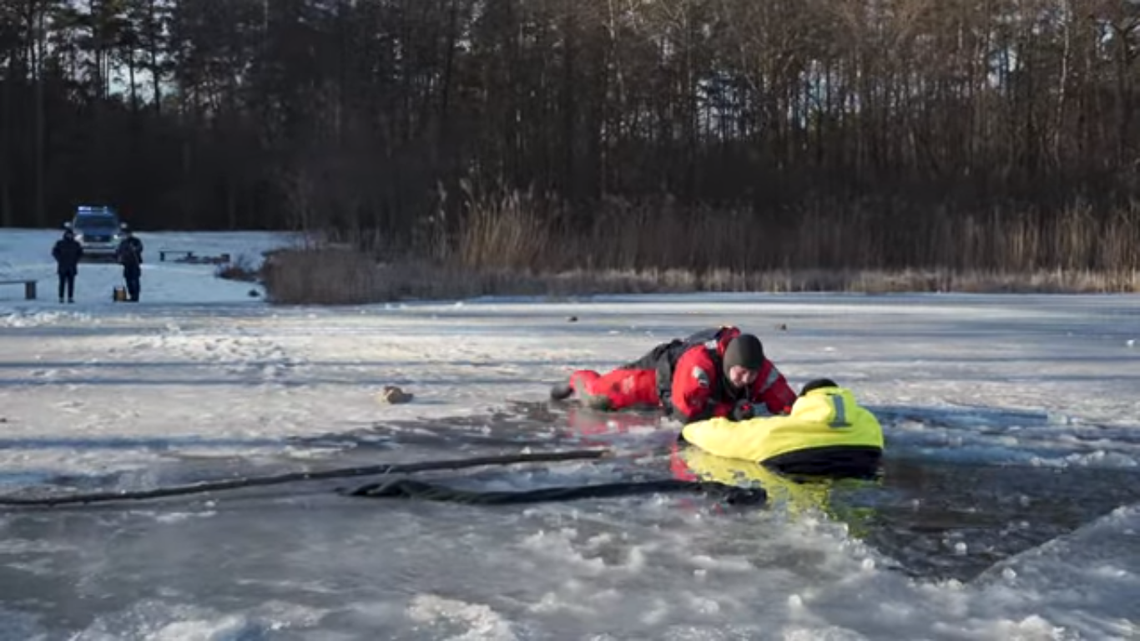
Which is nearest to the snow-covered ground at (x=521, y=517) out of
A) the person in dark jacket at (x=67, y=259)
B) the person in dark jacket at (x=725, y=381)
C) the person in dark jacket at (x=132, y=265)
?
the person in dark jacket at (x=725, y=381)

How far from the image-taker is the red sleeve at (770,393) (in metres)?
5.78

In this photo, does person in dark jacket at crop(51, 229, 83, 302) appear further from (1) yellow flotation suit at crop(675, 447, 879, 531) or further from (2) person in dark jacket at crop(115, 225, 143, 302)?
(1) yellow flotation suit at crop(675, 447, 879, 531)

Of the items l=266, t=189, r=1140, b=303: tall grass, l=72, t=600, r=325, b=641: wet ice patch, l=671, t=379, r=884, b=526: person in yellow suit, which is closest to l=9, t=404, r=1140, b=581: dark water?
l=671, t=379, r=884, b=526: person in yellow suit

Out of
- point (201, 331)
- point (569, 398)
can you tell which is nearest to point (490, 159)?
point (201, 331)

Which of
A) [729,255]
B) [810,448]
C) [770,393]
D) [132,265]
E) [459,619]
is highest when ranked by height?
[729,255]

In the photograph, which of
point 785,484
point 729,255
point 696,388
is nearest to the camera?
point 785,484

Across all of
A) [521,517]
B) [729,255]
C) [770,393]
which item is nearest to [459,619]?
[521,517]

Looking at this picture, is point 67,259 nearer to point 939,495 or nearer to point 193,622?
point 939,495

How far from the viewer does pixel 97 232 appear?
27031 mm

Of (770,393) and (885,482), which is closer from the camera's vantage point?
(885,482)

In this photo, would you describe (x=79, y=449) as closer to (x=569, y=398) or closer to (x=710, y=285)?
(x=569, y=398)

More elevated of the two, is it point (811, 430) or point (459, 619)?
point (811, 430)

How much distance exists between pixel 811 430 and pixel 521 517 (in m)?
1.37

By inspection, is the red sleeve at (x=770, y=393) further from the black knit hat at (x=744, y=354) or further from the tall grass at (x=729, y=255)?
the tall grass at (x=729, y=255)
